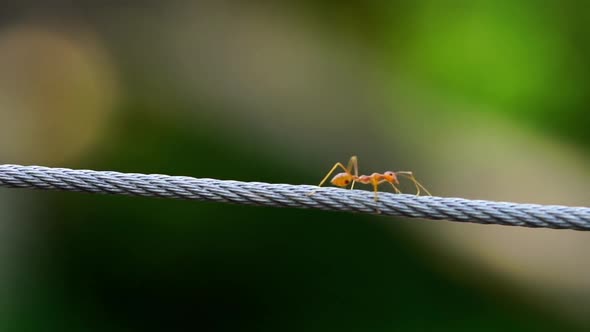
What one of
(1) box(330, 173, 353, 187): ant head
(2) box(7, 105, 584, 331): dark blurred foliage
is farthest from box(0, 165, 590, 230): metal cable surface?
(2) box(7, 105, 584, 331): dark blurred foliage

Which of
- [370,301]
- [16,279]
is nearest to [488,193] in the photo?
[370,301]

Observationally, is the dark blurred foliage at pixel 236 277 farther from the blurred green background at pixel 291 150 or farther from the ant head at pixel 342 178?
the ant head at pixel 342 178

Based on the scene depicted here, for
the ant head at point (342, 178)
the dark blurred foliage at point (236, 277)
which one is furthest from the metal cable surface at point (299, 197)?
the dark blurred foliage at point (236, 277)

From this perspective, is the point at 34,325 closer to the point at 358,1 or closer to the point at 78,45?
the point at 78,45

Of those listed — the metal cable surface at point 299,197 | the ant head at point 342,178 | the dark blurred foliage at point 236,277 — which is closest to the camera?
the metal cable surface at point 299,197

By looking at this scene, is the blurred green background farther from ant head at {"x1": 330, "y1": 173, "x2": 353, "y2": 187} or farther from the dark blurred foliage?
ant head at {"x1": 330, "y1": 173, "x2": 353, "y2": 187}

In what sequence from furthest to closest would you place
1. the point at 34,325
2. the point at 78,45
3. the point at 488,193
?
1. the point at 78,45
2. the point at 488,193
3. the point at 34,325
